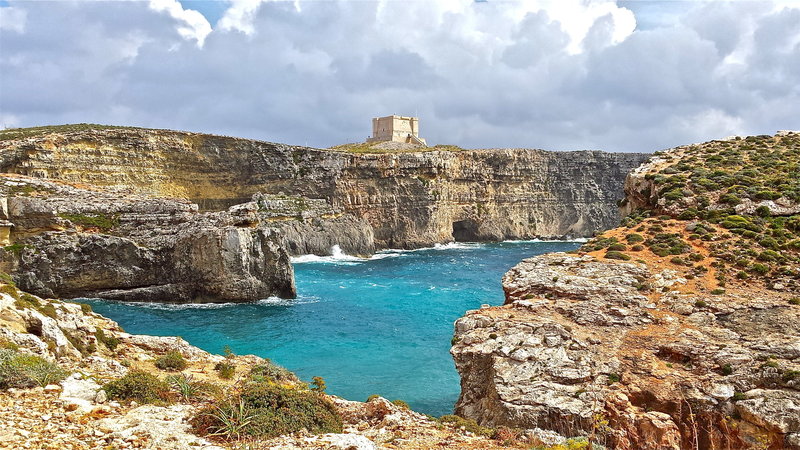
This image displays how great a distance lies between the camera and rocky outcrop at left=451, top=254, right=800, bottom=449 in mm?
13391

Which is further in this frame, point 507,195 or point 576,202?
point 576,202

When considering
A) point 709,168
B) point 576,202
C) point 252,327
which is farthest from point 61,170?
point 576,202

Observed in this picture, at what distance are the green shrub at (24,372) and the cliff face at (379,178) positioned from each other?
5488 centimetres

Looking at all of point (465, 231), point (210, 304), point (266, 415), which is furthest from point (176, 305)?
point (465, 231)

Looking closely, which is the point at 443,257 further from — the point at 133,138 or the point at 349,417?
the point at 349,417

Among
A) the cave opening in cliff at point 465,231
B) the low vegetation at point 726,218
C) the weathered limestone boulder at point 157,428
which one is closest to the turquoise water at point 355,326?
the low vegetation at point 726,218

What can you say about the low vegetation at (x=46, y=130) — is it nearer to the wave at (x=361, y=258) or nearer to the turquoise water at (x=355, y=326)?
the wave at (x=361, y=258)

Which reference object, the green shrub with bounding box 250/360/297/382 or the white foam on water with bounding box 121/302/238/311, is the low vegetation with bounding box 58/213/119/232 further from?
the green shrub with bounding box 250/360/297/382

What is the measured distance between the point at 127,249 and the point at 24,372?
30.2 metres

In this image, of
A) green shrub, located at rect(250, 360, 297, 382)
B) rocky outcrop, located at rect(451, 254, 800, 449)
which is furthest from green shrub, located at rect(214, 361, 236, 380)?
rocky outcrop, located at rect(451, 254, 800, 449)

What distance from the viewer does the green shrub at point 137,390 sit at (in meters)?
11.3

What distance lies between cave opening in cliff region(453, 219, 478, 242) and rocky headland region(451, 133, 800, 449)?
65799 mm

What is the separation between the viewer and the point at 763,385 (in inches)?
544

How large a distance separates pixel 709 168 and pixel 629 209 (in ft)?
18.0
